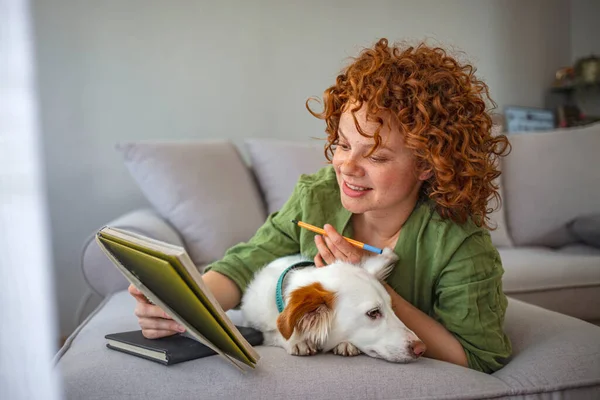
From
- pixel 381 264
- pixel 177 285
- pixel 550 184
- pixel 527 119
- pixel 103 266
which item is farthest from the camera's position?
pixel 527 119

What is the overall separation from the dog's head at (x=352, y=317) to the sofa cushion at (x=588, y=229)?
1.75 metres

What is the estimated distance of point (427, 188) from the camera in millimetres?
1444

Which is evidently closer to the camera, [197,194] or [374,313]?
[374,313]

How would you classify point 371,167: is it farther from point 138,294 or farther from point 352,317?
point 138,294

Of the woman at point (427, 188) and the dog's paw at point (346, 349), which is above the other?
the woman at point (427, 188)

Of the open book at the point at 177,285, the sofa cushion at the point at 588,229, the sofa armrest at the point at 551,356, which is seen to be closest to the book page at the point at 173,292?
the open book at the point at 177,285

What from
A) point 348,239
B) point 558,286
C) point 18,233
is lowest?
point 558,286

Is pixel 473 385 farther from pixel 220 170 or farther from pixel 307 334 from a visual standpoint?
pixel 220 170

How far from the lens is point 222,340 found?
1.03 metres

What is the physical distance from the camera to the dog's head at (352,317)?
1.19 metres

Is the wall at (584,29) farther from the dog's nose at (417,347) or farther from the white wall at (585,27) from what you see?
the dog's nose at (417,347)

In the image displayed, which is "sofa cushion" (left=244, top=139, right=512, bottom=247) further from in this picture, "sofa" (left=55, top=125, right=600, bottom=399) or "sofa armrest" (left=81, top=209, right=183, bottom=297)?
"sofa armrest" (left=81, top=209, right=183, bottom=297)

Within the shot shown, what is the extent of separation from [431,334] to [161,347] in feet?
1.92

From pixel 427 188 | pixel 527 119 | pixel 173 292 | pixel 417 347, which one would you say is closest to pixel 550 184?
pixel 527 119
